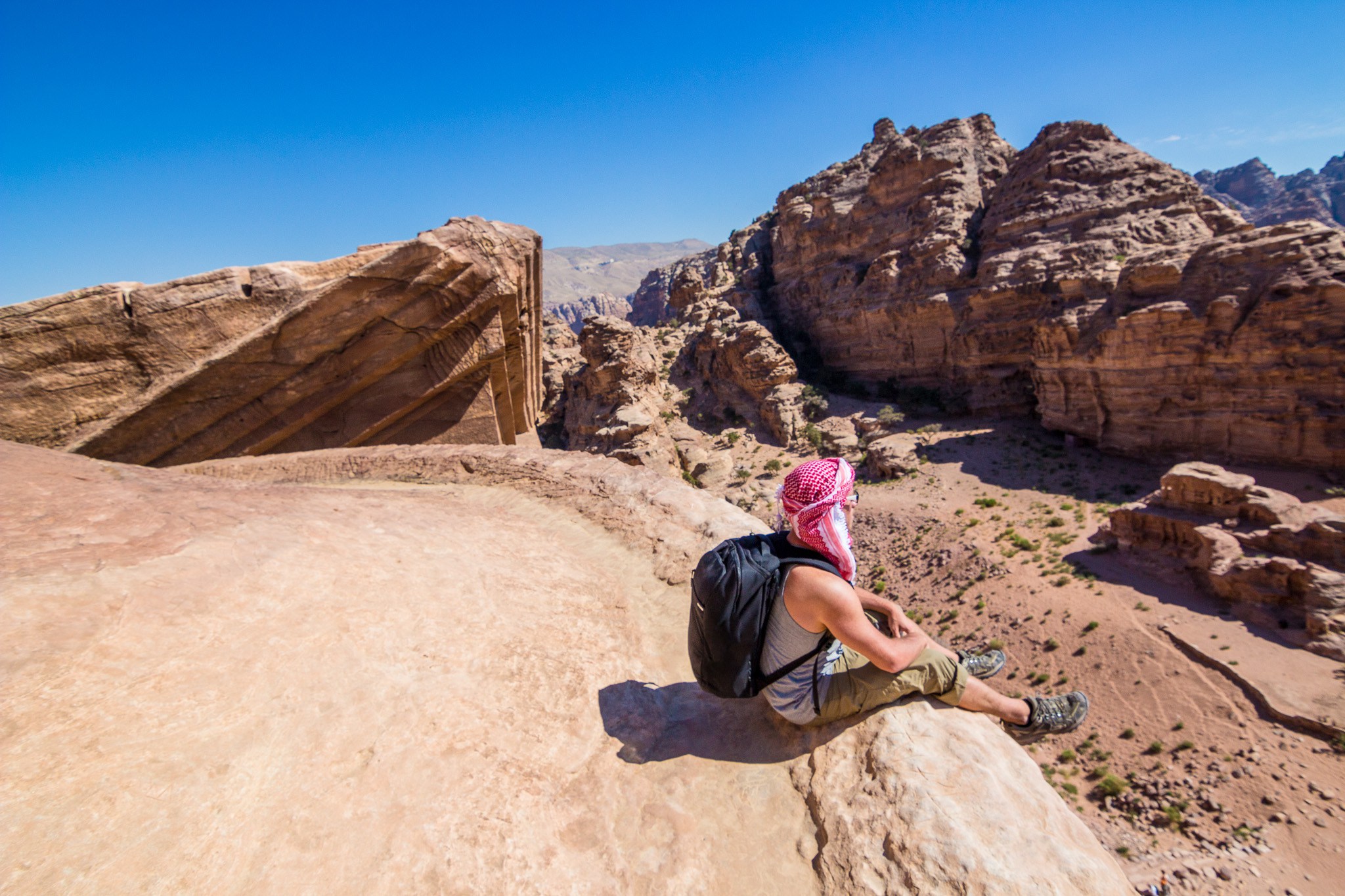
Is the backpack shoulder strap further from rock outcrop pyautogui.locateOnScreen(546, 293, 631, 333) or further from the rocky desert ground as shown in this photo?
rock outcrop pyautogui.locateOnScreen(546, 293, 631, 333)

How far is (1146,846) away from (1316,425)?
12.3 meters

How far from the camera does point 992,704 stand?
2.43 m

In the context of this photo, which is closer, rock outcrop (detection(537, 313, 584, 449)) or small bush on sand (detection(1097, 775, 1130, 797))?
small bush on sand (detection(1097, 775, 1130, 797))

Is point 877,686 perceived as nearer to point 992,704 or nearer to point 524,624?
point 992,704

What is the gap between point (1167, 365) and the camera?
51.2 ft

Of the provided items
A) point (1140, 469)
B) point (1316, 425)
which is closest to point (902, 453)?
point (1140, 469)

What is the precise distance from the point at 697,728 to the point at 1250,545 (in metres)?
13.0

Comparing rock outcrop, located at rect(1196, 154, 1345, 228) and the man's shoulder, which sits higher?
rock outcrop, located at rect(1196, 154, 1345, 228)

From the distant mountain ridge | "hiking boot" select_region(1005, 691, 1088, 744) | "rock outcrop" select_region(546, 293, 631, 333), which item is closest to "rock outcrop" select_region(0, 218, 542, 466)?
"hiking boot" select_region(1005, 691, 1088, 744)

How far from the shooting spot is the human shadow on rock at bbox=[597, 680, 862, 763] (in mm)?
2357

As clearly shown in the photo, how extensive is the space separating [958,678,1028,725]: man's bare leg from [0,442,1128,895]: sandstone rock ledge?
165mm

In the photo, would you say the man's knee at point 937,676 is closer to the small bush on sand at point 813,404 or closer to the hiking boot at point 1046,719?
the hiking boot at point 1046,719

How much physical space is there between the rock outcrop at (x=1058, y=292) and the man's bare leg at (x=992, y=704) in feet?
55.7

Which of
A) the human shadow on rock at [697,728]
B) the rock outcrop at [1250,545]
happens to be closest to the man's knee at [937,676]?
the human shadow on rock at [697,728]
